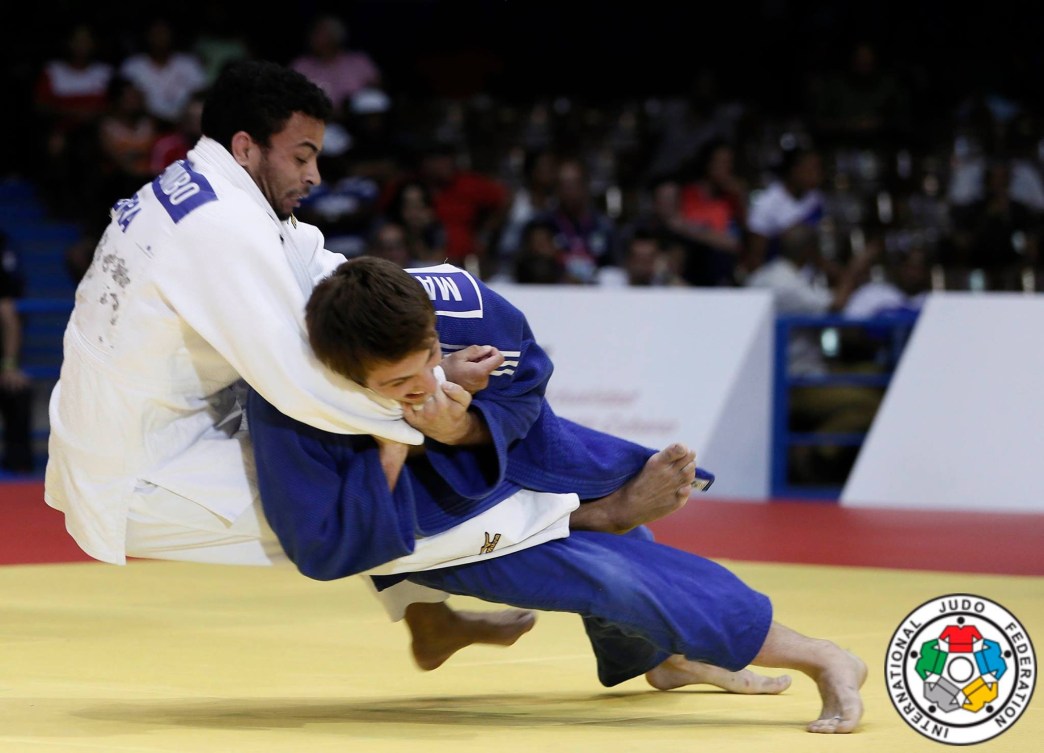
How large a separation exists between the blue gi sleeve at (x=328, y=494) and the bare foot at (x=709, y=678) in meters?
0.70

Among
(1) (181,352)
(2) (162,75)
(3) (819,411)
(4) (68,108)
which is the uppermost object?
(2) (162,75)

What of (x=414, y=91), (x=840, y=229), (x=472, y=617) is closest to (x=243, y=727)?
(x=472, y=617)

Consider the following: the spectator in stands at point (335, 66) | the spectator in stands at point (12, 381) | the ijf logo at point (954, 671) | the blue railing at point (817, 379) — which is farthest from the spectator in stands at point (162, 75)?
the ijf logo at point (954, 671)

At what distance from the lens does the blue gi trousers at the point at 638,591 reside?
2891mm

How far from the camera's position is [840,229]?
996 centimetres

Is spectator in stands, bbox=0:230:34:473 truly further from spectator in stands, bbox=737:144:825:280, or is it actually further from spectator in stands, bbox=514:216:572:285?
spectator in stands, bbox=737:144:825:280

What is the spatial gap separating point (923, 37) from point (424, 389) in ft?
35.9

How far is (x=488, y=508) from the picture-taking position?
9.61 ft

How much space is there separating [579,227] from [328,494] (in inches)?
243

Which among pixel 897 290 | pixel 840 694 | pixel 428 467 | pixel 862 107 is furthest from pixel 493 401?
pixel 862 107

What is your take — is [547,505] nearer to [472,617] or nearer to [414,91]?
[472,617]

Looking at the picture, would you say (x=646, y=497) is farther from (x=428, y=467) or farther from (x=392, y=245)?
(x=392, y=245)

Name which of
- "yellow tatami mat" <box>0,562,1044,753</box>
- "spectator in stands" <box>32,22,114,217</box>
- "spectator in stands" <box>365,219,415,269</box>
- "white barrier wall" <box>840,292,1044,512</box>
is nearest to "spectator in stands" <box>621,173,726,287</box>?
"spectator in stands" <box>365,219,415,269</box>

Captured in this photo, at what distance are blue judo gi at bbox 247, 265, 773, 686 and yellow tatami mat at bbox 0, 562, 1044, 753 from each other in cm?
22
